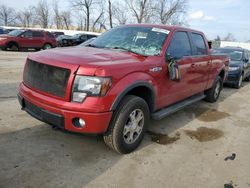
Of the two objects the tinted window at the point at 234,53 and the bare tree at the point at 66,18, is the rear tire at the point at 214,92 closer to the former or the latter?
the tinted window at the point at 234,53

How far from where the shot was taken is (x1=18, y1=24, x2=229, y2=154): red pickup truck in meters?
3.15

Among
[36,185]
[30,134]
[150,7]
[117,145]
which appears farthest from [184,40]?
[150,7]

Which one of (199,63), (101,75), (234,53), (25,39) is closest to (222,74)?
(199,63)

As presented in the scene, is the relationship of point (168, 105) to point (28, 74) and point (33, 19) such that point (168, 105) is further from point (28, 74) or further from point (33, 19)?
point (33, 19)

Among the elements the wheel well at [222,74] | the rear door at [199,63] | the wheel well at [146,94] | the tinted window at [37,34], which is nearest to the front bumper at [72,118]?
the wheel well at [146,94]

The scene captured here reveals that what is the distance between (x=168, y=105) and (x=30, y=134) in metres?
2.43

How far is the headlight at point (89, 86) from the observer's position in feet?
10.2

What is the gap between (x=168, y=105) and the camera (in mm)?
4758

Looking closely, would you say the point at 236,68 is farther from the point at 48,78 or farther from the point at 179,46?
the point at 48,78

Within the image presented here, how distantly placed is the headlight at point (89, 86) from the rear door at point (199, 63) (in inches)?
101

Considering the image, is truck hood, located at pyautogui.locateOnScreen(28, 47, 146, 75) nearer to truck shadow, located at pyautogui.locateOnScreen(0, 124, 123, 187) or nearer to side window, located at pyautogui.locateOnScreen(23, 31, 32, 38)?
truck shadow, located at pyautogui.locateOnScreen(0, 124, 123, 187)

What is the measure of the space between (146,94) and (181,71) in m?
1.05

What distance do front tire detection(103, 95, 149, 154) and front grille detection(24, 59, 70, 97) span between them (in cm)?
78

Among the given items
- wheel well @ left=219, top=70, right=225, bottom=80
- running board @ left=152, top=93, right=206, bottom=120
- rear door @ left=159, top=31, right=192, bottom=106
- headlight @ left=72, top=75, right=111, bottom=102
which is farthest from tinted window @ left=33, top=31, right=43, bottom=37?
headlight @ left=72, top=75, right=111, bottom=102
